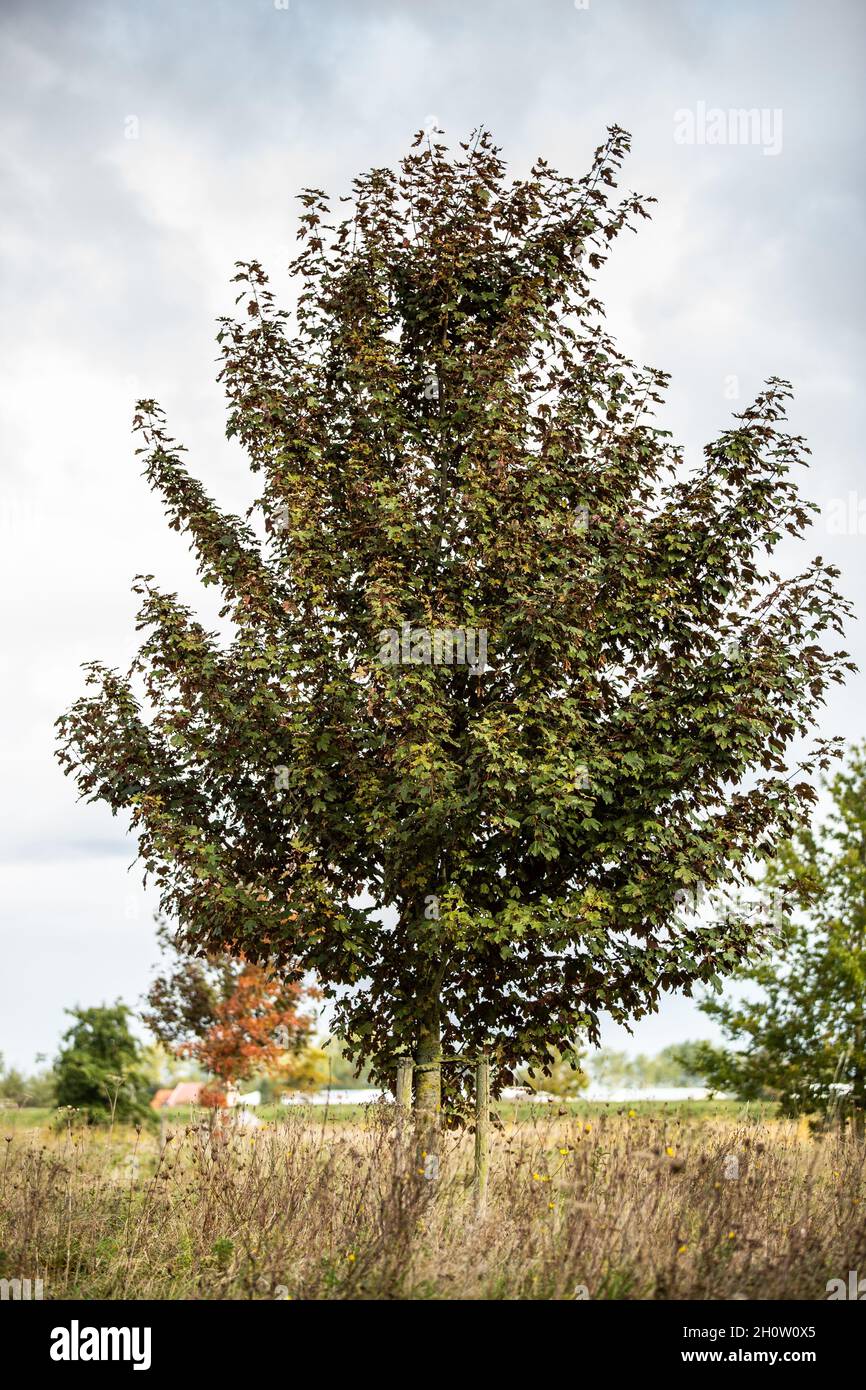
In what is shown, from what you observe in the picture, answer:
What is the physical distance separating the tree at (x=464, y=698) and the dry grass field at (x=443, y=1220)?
39.3 inches

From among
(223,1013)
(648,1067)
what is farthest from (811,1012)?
(648,1067)

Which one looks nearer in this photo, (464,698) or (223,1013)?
(464,698)

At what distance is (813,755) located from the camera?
9562mm

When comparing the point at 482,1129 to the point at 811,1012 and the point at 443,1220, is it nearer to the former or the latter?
the point at 443,1220

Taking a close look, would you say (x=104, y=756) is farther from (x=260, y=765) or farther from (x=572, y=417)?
(x=572, y=417)

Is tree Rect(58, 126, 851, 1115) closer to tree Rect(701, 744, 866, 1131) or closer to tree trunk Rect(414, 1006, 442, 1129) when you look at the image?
tree trunk Rect(414, 1006, 442, 1129)

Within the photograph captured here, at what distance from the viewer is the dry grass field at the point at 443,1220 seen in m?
6.52

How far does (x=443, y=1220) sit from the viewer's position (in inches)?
308

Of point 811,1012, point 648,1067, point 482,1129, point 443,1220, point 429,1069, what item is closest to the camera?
point 443,1220

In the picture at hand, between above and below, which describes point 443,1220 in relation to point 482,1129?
below

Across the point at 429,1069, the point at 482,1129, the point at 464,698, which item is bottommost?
the point at 482,1129

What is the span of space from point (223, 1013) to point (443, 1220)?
46.7 ft

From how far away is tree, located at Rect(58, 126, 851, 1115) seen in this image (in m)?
8.77

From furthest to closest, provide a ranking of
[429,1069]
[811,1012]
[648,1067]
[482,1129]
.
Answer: [648,1067] < [811,1012] < [429,1069] < [482,1129]
